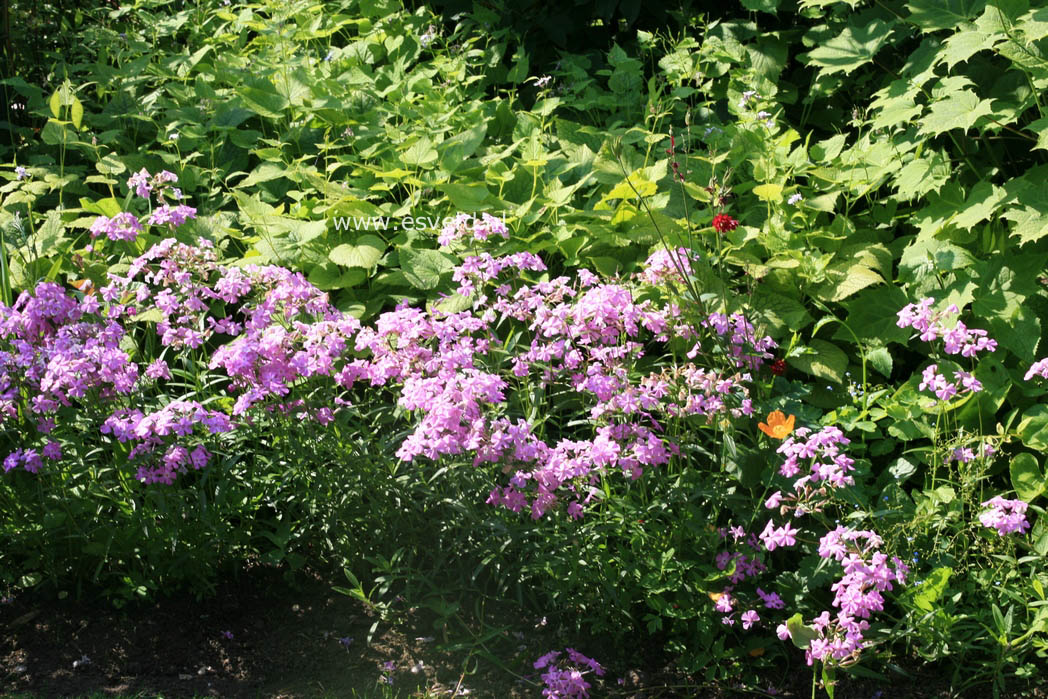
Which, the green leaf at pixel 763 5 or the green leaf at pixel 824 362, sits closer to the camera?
the green leaf at pixel 824 362

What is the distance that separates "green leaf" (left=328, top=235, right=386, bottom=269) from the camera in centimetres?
343

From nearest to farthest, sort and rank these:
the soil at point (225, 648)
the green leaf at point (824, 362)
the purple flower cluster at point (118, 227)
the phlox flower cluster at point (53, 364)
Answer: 1. the phlox flower cluster at point (53, 364)
2. the soil at point (225, 648)
3. the purple flower cluster at point (118, 227)
4. the green leaf at point (824, 362)

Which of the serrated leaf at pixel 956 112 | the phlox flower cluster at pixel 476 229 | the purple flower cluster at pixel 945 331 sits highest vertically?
the phlox flower cluster at pixel 476 229

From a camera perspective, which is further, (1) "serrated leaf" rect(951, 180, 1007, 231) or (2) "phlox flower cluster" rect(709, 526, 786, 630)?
(1) "serrated leaf" rect(951, 180, 1007, 231)

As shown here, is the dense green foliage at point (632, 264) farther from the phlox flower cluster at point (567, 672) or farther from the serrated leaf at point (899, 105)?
the phlox flower cluster at point (567, 672)

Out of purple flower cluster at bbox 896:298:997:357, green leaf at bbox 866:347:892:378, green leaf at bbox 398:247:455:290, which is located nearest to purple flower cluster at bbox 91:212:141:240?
green leaf at bbox 398:247:455:290

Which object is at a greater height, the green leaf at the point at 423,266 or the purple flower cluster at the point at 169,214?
the purple flower cluster at the point at 169,214

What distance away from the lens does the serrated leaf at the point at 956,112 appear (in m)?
2.92

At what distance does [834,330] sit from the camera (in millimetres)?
3312

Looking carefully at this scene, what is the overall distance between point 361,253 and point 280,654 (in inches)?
53.4

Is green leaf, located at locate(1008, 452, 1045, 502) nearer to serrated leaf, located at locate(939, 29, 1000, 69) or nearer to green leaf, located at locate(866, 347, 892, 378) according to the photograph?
green leaf, located at locate(866, 347, 892, 378)

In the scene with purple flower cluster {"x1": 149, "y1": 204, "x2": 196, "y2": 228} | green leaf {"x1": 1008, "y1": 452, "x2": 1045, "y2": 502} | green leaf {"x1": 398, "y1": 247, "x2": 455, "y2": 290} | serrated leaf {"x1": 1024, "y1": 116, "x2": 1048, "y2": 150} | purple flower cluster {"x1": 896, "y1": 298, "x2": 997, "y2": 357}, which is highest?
purple flower cluster {"x1": 149, "y1": 204, "x2": 196, "y2": 228}

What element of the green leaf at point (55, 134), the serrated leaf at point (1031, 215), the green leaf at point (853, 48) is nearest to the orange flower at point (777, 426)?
the serrated leaf at point (1031, 215)

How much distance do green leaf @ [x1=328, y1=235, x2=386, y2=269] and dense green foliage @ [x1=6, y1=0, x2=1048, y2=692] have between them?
3cm
